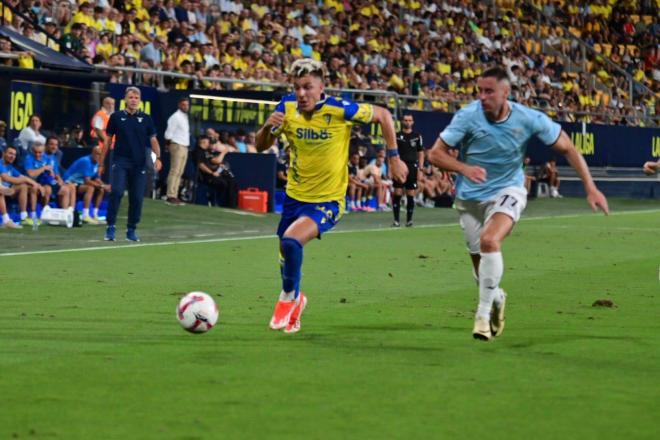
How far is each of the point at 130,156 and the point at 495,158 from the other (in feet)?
36.8

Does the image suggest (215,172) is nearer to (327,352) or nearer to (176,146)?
(176,146)

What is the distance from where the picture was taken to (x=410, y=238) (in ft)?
75.9

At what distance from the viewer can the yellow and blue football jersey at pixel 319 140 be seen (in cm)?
1069

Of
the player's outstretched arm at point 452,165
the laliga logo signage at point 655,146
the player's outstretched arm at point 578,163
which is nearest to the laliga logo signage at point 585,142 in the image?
the laliga logo signage at point 655,146

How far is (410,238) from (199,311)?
13428 millimetres

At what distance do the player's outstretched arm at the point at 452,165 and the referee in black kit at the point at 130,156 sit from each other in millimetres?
10613

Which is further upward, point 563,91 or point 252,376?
point 563,91

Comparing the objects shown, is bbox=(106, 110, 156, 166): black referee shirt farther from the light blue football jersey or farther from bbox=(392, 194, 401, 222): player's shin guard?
the light blue football jersey

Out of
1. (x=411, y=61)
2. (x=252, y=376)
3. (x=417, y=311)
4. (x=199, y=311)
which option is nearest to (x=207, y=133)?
(x=411, y=61)

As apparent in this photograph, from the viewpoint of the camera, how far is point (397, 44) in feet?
133

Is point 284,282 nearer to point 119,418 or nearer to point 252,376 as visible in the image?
point 252,376

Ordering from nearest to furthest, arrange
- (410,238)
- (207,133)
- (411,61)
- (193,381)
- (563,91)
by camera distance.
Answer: (193,381)
(410,238)
(207,133)
(411,61)
(563,91)

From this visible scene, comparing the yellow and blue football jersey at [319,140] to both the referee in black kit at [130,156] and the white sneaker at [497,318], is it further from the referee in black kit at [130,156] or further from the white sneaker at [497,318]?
the referee in black kit at [130,156]

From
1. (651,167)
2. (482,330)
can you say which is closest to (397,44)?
(651,167)
